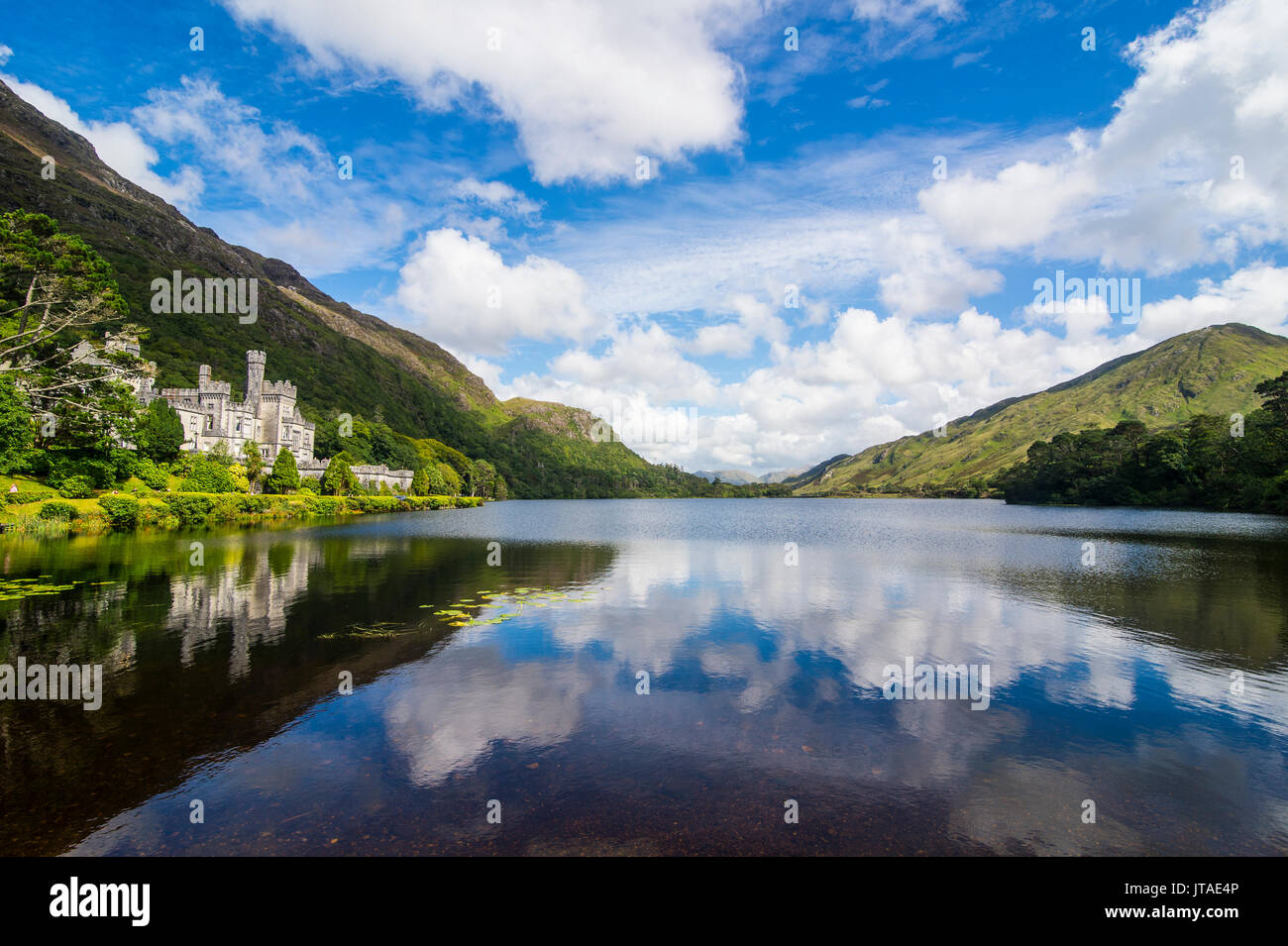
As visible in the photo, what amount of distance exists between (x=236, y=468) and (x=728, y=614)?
95634mm

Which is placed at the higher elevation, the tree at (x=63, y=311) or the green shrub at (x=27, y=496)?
the tree at (x=63, y=311)

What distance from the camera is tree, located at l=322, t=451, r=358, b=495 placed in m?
112

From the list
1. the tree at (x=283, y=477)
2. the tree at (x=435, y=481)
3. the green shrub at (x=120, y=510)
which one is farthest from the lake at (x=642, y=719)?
the tree at (x=435, y=481)

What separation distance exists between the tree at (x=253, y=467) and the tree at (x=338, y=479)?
37.9 ft

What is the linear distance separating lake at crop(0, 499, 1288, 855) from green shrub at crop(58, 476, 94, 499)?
35.4 meters

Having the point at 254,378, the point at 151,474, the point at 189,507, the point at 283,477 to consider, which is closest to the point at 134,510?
the point at 189,507

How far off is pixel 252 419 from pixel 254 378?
12.3 metres

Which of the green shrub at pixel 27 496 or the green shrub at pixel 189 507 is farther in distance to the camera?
the green shrub at pixel 189 507

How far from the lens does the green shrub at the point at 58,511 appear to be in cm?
5156

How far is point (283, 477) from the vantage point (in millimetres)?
100375

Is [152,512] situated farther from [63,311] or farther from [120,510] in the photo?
[63,311]

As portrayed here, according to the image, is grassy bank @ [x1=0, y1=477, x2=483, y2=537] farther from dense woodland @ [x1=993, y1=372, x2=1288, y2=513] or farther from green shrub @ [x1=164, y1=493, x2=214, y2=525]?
dense woodland @ [x1=993, y1=372, x2=1288, y2=513]

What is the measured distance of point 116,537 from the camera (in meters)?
49.3

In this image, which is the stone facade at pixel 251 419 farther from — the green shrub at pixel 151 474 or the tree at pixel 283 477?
the green shrub at pixel 151 474
